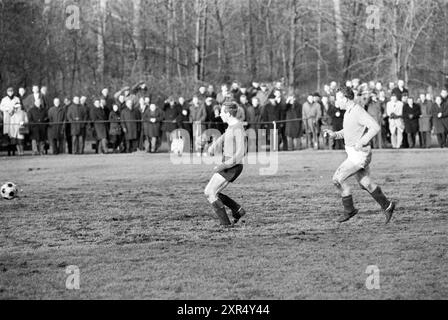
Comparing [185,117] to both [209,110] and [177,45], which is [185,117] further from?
[177,45]

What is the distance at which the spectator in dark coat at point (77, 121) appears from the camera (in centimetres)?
2861

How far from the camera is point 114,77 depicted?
43094 mm

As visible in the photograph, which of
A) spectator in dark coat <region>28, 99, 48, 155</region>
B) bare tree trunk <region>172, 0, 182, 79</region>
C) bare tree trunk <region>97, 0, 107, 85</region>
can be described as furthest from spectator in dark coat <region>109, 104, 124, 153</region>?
bare tree trunk <region>97, 0, 107, 85</region>

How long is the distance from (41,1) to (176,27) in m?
6.12

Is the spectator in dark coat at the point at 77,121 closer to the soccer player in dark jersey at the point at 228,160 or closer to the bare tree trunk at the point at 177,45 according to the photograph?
the bare tree trunk at the point at 177,45

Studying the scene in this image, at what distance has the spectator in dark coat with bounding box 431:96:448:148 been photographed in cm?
2902

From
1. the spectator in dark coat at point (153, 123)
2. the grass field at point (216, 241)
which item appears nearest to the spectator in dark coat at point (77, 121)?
the spectator in dark coat at point (153, 123)

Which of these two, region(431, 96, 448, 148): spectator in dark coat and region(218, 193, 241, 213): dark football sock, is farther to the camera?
region(431, 96, 448, 148): spectator in dark coat

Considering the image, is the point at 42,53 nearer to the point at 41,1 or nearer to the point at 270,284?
the point at 41,1

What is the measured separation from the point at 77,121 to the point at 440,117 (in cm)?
1171

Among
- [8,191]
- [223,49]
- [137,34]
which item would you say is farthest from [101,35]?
[8,191]

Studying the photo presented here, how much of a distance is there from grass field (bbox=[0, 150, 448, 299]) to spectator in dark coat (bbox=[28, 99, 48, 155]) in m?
7.91

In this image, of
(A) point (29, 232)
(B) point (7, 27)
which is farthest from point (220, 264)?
(B) point (7, 27)

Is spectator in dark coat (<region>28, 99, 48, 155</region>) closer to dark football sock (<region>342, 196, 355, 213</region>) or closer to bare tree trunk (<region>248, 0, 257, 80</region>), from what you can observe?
bare tree trunk (<region>248, 0, 257, 80</region>)
